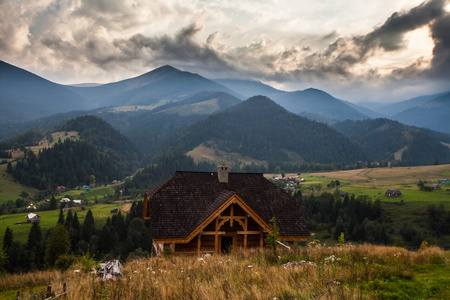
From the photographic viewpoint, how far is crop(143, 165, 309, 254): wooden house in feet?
54.5

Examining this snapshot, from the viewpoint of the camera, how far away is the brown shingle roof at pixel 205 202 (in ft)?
55.6

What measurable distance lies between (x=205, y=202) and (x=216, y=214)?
2240 mm

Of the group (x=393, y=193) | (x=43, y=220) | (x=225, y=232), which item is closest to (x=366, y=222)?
(x=393, y=193)

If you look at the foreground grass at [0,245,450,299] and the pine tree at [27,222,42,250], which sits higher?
the foreground grass at [0,245,450,299]

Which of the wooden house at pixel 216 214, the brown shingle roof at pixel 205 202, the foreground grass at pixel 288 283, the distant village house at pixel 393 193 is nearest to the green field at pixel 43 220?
the brown shingle roof at pixel 205 202

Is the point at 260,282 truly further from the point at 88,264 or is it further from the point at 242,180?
the point at 242,180

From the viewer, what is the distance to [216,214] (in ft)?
53.8

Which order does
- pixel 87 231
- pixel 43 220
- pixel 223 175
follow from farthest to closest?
pixel 43 220
pixel 87 231
pixel 223 175

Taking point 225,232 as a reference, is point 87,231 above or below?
below

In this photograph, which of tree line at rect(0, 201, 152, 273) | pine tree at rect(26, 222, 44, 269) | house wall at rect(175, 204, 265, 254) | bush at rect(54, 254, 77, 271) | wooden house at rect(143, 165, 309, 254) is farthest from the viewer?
pine tree at rect(26, 222, 44, 269)

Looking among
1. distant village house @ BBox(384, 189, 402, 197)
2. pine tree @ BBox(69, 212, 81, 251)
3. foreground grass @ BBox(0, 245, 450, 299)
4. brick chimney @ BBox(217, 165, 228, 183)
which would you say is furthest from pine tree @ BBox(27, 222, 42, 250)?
distant village house @ BBox(384, 189, 402, 197)

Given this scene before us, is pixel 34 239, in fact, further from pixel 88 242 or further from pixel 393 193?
pixel 393 193

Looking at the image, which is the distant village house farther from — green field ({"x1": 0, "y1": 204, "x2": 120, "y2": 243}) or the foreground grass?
the foreground grass

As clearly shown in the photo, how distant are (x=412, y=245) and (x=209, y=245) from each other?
115 metres
